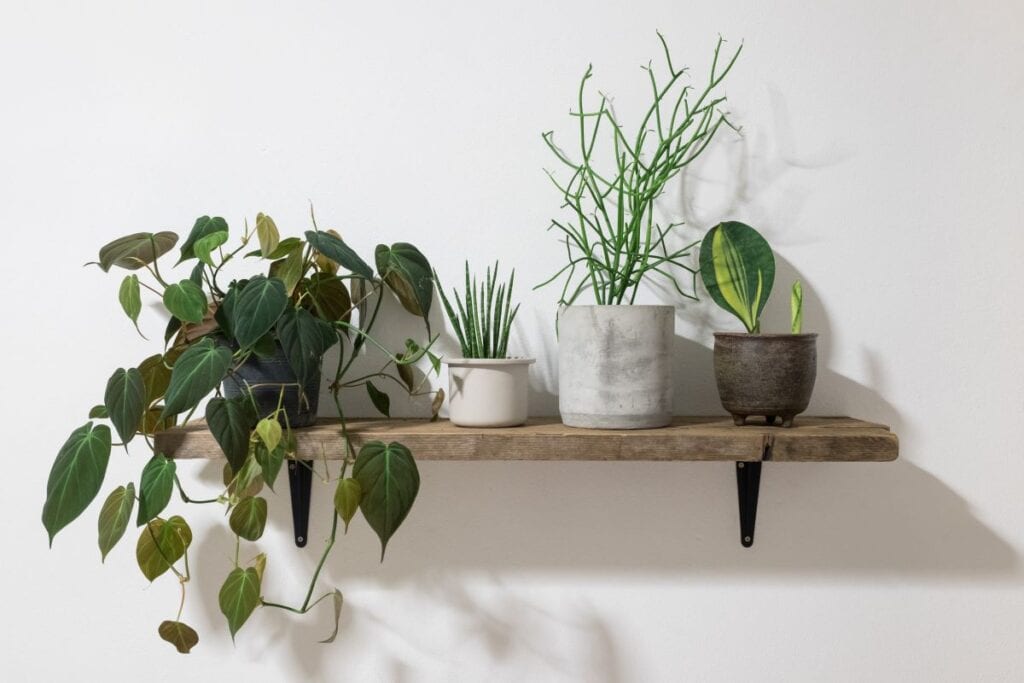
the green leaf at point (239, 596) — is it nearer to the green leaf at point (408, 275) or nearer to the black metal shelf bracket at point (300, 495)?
the black metal shelf bracket at point (300, 495)

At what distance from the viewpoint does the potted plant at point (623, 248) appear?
80 cm

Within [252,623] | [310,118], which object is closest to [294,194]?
[310,118]

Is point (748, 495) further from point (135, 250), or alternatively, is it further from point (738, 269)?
point (135, 250)

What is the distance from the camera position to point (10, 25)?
3.08 feet

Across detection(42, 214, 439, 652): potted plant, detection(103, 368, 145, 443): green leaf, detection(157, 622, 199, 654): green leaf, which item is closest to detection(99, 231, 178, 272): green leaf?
detection(42, 214, 439, 652): potted plant

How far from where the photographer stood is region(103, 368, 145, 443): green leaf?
74cm

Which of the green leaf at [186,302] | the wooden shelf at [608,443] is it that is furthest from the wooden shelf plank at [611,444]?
the green leaf at [186,302]

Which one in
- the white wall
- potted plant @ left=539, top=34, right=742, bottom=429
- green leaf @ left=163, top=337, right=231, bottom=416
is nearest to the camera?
green leaf @ left=163, top=337, right=231, bottom=416

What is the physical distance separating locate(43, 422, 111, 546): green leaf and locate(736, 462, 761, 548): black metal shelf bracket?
626 mm

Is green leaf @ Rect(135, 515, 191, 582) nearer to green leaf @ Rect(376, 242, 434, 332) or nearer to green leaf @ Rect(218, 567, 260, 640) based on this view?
green leaf @ Rect(218, 567, 260, 640)

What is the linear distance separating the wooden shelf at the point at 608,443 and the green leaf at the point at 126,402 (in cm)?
4

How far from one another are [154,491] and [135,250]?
0.74 feet

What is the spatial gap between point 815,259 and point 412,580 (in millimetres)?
562

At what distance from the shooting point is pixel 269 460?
0.75 meters
